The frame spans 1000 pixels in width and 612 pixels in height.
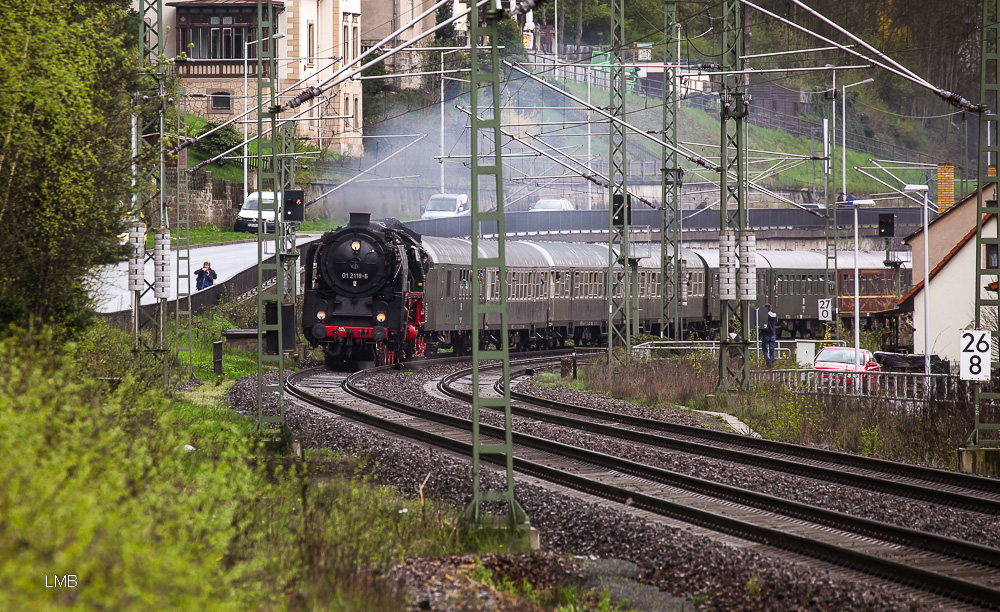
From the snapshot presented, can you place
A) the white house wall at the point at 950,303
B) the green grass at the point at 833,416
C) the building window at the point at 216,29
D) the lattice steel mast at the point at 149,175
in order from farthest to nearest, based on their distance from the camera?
the building window at the point at 216,29 < the white house wall at the point at 950,303 < the lattice steel mast at the point at 149,175 < the green grass at the point at 833,416

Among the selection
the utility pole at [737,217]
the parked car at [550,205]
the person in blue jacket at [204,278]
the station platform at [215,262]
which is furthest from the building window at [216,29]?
the utility pole at [737,217]

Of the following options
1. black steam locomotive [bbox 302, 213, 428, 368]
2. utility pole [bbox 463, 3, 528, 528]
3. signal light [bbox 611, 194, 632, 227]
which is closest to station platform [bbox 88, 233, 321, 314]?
black steam locomotive [bbox 302, 213, 428, 368]

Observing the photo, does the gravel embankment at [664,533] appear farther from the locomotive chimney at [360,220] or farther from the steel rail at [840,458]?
the locomotive chimney at [360,220]

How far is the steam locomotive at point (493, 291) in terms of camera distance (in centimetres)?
3002

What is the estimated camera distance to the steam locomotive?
30016 mm

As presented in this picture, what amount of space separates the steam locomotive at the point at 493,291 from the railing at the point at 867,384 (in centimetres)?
669

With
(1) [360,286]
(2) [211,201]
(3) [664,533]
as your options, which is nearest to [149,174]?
(1) [360,286]

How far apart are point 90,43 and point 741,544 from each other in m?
9.92

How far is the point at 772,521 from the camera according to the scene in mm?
12102

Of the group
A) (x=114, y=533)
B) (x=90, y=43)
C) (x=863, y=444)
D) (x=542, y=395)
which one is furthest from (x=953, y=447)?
(x=114, y=533)

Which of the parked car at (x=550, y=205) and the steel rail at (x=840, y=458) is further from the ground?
the parked car at (x=550, y=205)

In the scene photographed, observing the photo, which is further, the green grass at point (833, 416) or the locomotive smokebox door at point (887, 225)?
the locomotive smokebox door at point (887, 225)

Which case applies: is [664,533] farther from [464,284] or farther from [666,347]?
[464,284]

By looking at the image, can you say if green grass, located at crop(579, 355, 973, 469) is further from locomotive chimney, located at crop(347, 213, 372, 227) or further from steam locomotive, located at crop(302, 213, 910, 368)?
locomotive chimney, located at crop(347, 213, 372, 227)
